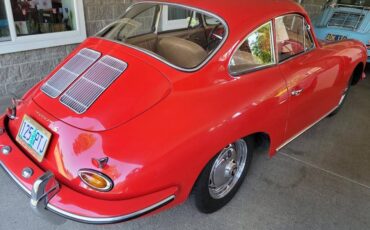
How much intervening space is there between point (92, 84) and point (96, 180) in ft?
2.39

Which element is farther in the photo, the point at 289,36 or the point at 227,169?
the point at 289,36

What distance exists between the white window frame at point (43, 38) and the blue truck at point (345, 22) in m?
4.78

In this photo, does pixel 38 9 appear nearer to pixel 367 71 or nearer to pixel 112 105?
pixel 112 105

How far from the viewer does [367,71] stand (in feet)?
21.3

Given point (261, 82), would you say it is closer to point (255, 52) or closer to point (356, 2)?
point (255, 52)

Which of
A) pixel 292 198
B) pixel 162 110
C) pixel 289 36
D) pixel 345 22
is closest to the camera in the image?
pixel 162 110

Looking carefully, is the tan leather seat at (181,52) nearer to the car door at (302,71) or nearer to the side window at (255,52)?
the side window at (255,52)

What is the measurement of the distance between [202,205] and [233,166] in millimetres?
422

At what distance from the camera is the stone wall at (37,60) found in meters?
4.11

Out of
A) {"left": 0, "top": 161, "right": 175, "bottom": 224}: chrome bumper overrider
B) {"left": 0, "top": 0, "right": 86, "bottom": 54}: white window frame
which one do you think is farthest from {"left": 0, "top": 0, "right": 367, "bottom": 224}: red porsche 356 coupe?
{"left": 0, "top": 0, "right": 86, "bottom": 54}: white window frame

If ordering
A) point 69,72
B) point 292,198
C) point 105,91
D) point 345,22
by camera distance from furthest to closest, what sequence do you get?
A: point 345,22
point 292,198
point 69,72
point 105,91

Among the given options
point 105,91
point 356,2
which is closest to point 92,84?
point 105,91

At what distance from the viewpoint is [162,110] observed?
6.35 ft

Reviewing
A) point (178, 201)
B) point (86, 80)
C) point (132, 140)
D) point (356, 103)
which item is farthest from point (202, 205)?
point (356, 103)
